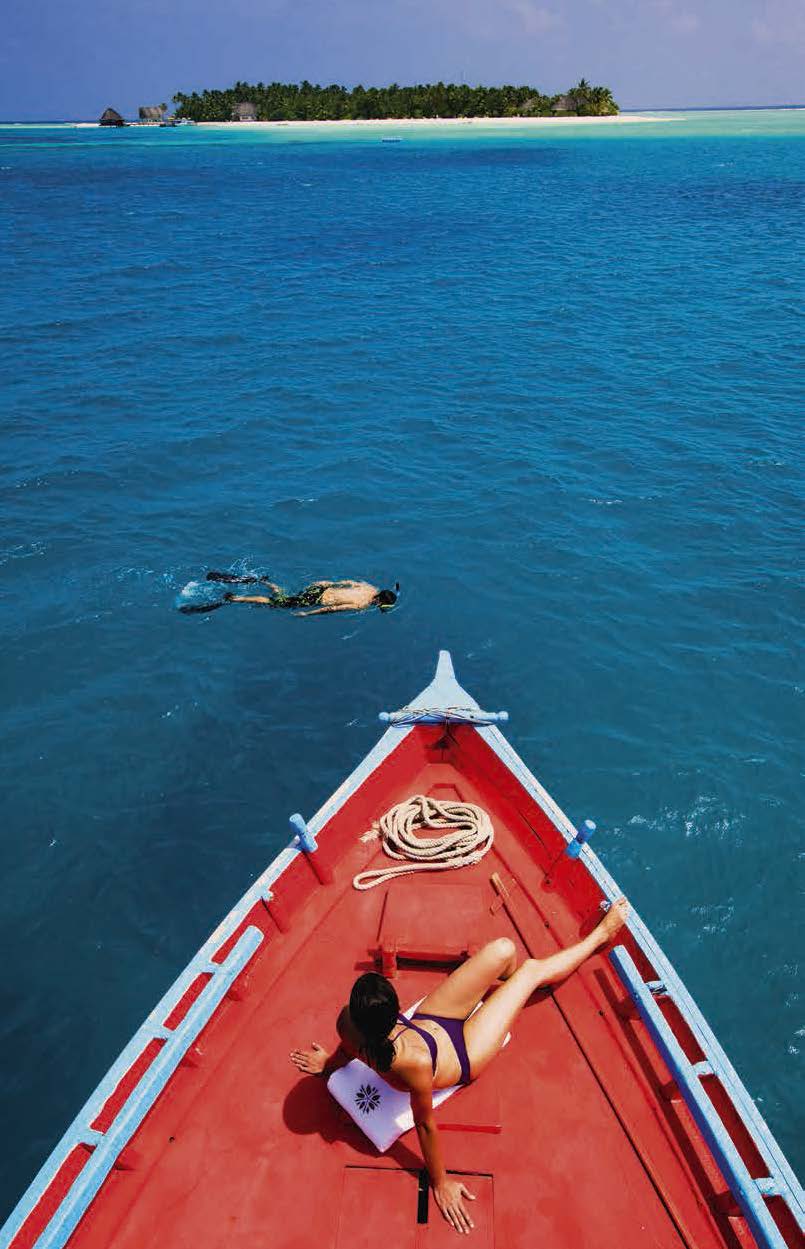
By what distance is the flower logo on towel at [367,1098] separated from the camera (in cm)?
554

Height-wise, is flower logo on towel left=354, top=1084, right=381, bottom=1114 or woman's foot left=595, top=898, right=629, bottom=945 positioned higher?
woman's foot left=595, top=898, right=629, bottom=945

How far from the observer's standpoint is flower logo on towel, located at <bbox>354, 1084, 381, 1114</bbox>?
554 cm

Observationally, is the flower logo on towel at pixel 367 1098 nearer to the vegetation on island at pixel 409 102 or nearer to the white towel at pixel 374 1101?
the white towel at pixel 374 1101

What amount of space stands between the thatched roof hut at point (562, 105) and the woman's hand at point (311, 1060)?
201m

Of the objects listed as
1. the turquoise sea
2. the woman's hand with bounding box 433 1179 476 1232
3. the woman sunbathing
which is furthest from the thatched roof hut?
the woman's hand with bounding box 433 1179 476 1232

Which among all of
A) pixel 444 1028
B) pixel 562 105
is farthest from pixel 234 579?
pixel 562 105

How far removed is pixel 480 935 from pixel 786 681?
978 centimetres

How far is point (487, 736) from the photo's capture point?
9047mm

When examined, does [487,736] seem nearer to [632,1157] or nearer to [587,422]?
[632,1157]

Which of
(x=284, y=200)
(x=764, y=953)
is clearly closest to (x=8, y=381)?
(x=764, y=953)

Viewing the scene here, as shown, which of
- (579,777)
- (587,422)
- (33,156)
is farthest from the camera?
(33,156)

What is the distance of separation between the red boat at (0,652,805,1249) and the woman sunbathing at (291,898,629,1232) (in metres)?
0.39

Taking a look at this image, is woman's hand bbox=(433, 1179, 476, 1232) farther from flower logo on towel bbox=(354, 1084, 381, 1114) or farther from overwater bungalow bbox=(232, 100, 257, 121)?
overwater bungalow bbox=(232, 100, 257, 121)

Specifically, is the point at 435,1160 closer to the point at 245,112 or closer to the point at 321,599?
the point at 321,599
